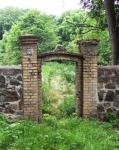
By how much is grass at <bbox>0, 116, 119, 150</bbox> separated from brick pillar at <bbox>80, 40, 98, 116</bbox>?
0.59 metres

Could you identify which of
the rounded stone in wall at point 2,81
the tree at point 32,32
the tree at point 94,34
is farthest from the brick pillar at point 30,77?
the tree at point 32,32

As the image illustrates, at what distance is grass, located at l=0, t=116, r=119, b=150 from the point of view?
29.6 ft

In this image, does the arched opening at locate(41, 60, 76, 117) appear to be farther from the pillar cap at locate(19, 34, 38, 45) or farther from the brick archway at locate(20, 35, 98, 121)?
the pillar cap at locate(19, 34, 38, 45)

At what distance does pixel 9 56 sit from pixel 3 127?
23.0 metres

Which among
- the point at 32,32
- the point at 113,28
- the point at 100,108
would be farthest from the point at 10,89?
the point at 32,32

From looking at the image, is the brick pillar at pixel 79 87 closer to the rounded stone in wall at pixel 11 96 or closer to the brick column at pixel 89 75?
the brick column at pixel 89 75

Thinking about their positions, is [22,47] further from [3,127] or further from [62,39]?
[62,39]

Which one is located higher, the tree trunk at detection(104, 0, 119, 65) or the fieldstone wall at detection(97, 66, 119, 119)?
the tree trunk at detection(104, 0, 119, 65)

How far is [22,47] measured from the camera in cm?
1128

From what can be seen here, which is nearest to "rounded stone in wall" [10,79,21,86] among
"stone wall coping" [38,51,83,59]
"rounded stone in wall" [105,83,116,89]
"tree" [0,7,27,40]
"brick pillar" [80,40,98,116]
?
"stone wall coping" [38,51,83,59]

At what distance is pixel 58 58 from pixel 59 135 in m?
2.69

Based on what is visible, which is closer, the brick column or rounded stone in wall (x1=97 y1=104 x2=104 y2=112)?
the brick column

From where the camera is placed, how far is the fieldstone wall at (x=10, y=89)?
1147 centimetres

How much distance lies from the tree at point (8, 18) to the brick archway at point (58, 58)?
123ft
